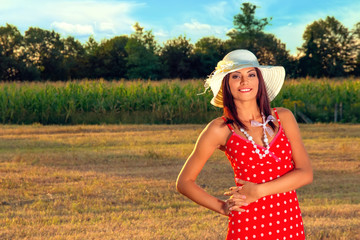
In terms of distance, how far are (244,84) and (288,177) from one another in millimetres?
491

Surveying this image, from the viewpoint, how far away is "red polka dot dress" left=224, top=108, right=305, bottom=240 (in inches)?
93.0

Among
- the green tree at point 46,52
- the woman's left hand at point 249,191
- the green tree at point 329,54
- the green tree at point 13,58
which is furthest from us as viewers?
the green tree at point 329,54

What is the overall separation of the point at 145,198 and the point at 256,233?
15.2 ft

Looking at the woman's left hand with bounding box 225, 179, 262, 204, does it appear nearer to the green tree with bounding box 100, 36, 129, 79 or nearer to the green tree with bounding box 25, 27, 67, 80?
the green tree with bounding box 100, 36, 129, 79

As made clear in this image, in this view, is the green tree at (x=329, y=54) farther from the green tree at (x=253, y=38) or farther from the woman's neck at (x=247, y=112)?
the woman's neck at (x=247, y=112)

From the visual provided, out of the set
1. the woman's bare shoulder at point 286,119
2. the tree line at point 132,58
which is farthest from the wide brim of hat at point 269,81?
the tree line at point 132,58

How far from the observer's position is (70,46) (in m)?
56.6

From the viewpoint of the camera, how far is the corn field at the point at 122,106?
1973 centimetres

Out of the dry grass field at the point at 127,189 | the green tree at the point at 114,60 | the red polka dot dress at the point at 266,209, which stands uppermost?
the green tree at the point at 114,60

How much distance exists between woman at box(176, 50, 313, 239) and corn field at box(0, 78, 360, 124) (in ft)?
55.1

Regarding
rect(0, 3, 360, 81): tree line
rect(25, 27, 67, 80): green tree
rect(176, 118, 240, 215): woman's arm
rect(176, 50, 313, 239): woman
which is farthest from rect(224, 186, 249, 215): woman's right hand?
rect(25, 27, 67, 80): green tree

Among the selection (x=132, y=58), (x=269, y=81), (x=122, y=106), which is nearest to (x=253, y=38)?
(x=132, y=58)

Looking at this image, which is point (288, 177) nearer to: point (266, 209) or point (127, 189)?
point (266, 209)

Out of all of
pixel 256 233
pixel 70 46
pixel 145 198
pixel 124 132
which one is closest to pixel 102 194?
pixel 145 198
